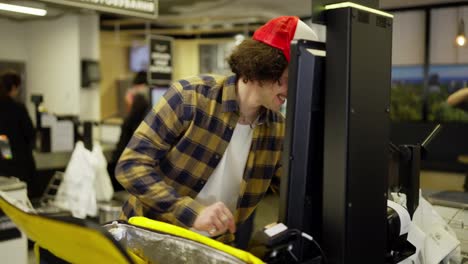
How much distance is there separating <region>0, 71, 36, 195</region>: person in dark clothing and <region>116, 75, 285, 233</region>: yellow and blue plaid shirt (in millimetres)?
2842

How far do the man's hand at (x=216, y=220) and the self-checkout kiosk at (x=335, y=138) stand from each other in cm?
24

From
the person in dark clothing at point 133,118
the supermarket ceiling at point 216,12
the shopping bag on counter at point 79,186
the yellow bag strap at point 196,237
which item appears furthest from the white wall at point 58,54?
the yellow bag strap at point 196,237

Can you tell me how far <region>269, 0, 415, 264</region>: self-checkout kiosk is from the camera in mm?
900

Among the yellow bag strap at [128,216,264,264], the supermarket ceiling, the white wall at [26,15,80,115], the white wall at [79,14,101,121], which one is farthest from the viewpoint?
the white wall at [79,14,101,121]

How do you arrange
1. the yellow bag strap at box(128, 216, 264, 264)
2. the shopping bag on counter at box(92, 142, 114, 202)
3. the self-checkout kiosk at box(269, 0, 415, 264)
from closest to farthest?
the yellow bag strap at box(128, 216, 264, 264) < the self-checkout kiosk at box(269, 0, 415, 264) < the shopping bag on counter at box(92, 142, 114, 202)

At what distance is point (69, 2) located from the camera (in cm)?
212

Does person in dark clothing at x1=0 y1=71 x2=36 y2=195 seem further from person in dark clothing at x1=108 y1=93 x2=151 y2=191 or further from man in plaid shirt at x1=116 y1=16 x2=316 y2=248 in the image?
man in plaid shirt at x1=116 y1=16 x2=316 y2=248

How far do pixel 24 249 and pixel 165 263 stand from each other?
2.18m

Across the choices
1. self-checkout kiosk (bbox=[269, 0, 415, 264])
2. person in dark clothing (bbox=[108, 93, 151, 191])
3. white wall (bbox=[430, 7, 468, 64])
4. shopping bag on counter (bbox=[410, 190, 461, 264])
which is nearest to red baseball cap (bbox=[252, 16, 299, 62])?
self-checkout kiosk (bbox=[269, 0, 415, 264])

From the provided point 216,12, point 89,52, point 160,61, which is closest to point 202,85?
point 160,61

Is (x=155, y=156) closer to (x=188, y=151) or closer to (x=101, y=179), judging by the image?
(x=188, y=151)

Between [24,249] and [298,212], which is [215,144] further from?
[24,249]

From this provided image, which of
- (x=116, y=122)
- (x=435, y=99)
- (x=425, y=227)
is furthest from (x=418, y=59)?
(x=425, y=227)

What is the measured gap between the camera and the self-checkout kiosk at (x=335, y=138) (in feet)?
2.95
